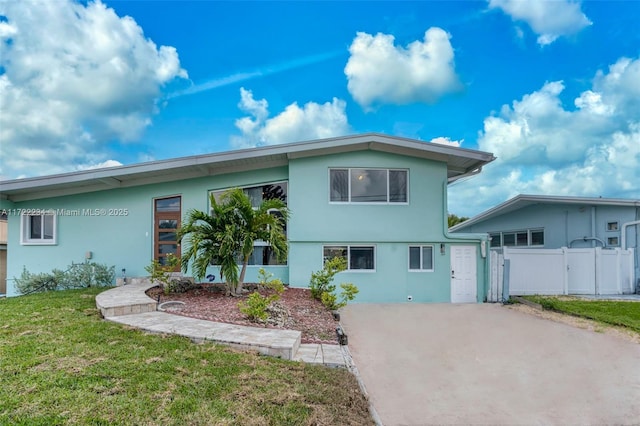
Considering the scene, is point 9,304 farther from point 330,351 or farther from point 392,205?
point 392,205

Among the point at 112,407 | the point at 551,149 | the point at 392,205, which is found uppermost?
the point at 551,149

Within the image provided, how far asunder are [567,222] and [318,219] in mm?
A: 10737

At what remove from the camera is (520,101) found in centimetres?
1297

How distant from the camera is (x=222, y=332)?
5.09 meters

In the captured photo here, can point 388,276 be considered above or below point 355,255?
below

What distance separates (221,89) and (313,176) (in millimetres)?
4927

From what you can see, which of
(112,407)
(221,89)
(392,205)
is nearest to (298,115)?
Result: (221,89)

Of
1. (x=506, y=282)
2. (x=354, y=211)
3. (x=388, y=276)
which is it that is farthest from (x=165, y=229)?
(x=506, y=282)

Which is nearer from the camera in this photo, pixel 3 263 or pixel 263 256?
pixel 263 256

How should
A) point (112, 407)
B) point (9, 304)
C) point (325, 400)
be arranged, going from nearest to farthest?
point (112, 407)
point (325, 400)
point (9, 304)

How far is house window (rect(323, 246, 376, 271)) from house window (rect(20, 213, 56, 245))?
27.7 feet

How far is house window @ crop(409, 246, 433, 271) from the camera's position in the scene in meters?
10.3

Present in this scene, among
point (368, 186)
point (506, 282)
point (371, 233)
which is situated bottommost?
point (506, 282)

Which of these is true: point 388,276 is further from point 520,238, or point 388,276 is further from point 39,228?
point 39,228
